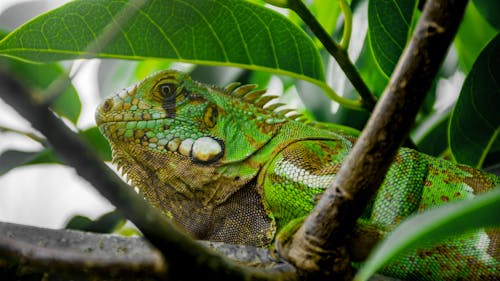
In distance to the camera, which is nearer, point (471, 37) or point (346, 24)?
point (346, 24)

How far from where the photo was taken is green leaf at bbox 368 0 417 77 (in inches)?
78.5

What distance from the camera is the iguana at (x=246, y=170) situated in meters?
1.80

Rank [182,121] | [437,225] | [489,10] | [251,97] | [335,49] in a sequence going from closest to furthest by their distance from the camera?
[437,225]
[335,49]
[182,121]
[489,10]
[251,97]

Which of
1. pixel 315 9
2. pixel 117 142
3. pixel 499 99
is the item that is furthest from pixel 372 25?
pixel 117 142

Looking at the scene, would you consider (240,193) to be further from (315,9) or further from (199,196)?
(315,9)

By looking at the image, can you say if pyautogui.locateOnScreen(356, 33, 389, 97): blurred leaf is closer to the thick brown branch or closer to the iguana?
the iguana

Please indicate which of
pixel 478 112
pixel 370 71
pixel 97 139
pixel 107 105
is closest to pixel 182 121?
pixel 107 105

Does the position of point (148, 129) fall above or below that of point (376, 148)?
below

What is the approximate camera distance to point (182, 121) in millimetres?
2162

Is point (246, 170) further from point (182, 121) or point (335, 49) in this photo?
point (335, 49)

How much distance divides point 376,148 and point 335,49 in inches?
35.5

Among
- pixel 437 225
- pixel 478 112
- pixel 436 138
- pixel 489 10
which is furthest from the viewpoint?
pixel 436 138

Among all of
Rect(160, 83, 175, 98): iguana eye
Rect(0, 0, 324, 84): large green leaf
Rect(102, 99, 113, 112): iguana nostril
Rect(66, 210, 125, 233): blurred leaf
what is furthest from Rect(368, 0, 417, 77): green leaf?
Rect(66, 210, 125, 233): blurred leaf

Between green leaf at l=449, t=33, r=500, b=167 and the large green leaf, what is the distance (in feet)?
1.68
